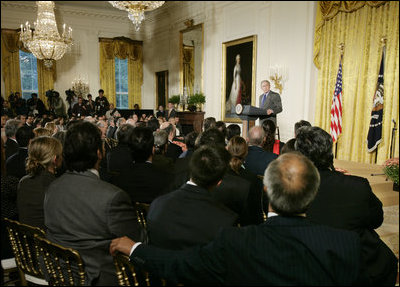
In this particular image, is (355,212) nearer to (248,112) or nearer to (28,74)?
(248,112)

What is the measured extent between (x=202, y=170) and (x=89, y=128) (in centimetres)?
73

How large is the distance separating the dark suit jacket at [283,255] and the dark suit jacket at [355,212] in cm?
84

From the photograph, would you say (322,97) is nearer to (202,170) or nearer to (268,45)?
(268,45)

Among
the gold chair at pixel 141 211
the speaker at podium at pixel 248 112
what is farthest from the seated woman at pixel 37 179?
the speaker at podium at pixel 248 112

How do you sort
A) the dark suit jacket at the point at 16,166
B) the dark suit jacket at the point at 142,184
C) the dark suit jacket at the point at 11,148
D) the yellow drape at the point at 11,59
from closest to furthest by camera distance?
the dark suit jacket at the point at 142,184
the dark suit jacket at the point at 16,166
the dark suit jacket at the point at 11,148
the yellow drape at the point at 11,59

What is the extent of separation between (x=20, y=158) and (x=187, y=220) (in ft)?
9.09

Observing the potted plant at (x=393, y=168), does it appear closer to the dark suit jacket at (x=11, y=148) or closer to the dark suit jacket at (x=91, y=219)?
the dark suit jacket at (x=91, y=219)

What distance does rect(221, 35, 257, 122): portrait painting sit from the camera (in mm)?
9680

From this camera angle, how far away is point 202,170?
5.59ft

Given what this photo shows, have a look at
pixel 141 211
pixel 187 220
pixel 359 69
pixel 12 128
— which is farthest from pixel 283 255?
pixel 359 69

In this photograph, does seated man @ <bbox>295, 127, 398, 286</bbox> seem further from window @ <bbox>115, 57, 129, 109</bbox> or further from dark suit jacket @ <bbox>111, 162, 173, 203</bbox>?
window @ <bbox>115, 57, 129, 109</bbox>

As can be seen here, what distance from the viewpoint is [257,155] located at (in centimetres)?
335

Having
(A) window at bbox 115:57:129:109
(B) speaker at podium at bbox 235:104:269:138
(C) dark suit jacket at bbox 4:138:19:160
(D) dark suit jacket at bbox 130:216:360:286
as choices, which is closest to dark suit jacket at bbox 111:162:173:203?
(D) dark suit jacket at bbox 130:216:360:286

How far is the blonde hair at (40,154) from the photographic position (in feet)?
7.46
